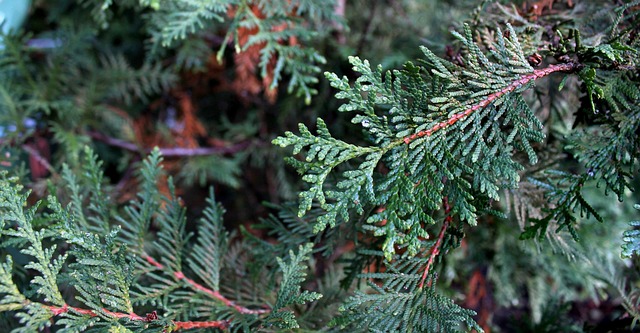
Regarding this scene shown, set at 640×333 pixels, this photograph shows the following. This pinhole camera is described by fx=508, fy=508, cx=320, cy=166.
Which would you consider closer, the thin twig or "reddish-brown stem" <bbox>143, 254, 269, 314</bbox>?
"reddish-brown stem" <bbox>143, 254, 269, 314</bbox>

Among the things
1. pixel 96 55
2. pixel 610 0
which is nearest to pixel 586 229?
pixel 610 0

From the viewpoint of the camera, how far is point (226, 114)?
162 cm

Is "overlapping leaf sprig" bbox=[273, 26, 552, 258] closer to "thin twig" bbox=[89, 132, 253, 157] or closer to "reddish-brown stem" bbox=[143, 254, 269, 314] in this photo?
"reddish-brown stem" bbox=[143, 254, 269, 314]

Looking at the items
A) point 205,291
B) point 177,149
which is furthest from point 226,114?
point 205,291

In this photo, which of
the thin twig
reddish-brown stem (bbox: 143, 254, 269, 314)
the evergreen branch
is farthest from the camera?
the thin twig

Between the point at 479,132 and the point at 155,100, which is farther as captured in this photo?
the point at 155,100

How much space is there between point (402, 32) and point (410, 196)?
38.8 inches

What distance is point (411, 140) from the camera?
63 cm

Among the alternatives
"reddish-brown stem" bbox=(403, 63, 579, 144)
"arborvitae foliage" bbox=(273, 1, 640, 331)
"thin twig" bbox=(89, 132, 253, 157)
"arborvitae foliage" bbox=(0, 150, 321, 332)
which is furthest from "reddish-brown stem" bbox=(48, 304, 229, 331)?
"thin twig" bbox=(89, 132, 253, 157)

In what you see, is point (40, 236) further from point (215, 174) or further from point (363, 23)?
point (363, 23)

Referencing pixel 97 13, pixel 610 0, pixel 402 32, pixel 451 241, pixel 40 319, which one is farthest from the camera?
pixel 402 32

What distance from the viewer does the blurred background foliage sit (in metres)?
1.18

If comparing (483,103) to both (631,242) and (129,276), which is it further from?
(129,276)

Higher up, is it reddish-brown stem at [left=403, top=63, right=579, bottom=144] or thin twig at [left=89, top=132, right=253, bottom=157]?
reddish-brown stem at [left=403, top=63, right=579, bottom=144]
